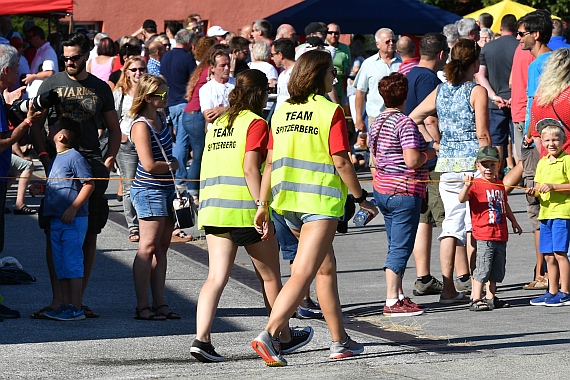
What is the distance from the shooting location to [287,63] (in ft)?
37.4

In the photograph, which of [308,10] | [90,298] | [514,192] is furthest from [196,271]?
[308,10]

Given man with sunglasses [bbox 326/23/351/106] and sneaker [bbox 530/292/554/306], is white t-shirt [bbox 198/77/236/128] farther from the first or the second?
man with sunglasses [bbox 326/23/351/106]

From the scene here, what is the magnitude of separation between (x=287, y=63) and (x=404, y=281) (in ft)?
9.14

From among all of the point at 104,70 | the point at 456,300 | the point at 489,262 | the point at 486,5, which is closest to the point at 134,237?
the point at 456,300

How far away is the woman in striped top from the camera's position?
800 cm

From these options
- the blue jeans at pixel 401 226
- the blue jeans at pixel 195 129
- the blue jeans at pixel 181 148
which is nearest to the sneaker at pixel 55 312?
the blue jeans at pixel 401 226

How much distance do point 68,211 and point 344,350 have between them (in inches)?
94.5

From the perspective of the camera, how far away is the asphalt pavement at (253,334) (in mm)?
6375

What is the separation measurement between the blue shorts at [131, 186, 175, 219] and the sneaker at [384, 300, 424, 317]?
179 centimetres

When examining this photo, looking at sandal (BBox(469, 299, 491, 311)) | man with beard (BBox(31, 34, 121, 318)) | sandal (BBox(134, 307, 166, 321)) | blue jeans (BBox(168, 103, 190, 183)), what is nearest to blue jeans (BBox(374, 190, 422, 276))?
sandal (BBox(469, 299, 491, 311))

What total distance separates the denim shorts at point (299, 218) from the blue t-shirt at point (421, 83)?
373 centimetres

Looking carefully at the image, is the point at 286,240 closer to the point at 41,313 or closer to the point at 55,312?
the point at 55,312

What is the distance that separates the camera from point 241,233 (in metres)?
6.76

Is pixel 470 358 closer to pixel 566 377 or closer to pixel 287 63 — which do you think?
pixel 566 377
